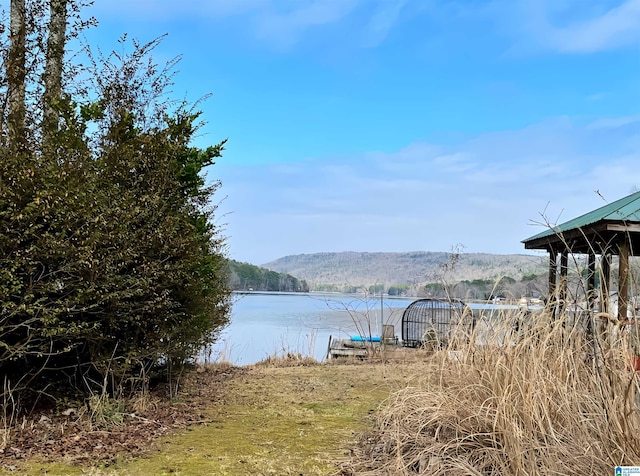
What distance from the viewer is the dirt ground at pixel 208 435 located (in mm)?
2885

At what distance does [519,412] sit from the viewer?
252 cm

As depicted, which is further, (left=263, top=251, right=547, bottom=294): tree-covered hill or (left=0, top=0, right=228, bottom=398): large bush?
(left=263, top=251, right=547, bottom=294): tree-covered hill

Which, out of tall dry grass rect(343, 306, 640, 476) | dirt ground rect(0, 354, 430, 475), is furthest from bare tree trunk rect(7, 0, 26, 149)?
tall dry grass rect(343, 306, 640, 476)

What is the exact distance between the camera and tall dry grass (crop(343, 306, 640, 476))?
2.17 metres

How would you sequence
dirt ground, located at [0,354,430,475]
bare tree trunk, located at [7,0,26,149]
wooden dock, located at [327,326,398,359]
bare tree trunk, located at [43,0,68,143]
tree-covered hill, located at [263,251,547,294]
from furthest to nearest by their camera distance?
wooden dock, located at [327,326,398,359] → bare tree trunk, located at [43,0,68,143] → tree-covered hill, located at [263,251,547,294] → bare tree trunk, located at [7,0,26,149] → dirt ground, located at [0,354,430,475]

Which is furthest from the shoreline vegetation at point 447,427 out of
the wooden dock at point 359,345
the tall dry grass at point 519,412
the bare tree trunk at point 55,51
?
the wooden dock at point 359,345

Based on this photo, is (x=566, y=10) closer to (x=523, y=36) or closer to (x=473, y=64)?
(x=523, y=36)

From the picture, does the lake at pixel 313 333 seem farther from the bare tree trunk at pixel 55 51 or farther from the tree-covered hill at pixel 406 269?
the bare tree trunk at pixel 55 51

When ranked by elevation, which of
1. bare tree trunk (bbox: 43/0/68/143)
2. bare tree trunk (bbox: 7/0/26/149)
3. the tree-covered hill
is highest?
bare tree trunk (bbox: 43/0/68/143)

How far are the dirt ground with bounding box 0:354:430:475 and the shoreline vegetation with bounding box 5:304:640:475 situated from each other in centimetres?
1

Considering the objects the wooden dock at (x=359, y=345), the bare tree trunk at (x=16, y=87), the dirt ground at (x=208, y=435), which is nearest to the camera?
the dirt ground at (x=208, y=435)

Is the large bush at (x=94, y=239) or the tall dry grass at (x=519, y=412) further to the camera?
the large bush at (x=94, y=239)

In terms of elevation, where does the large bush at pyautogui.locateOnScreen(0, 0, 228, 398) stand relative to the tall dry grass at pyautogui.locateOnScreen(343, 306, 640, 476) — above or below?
above

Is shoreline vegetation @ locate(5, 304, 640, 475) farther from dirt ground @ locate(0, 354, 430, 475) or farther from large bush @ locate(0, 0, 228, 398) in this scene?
large bush @ locate(0, 0, 228, 398)
